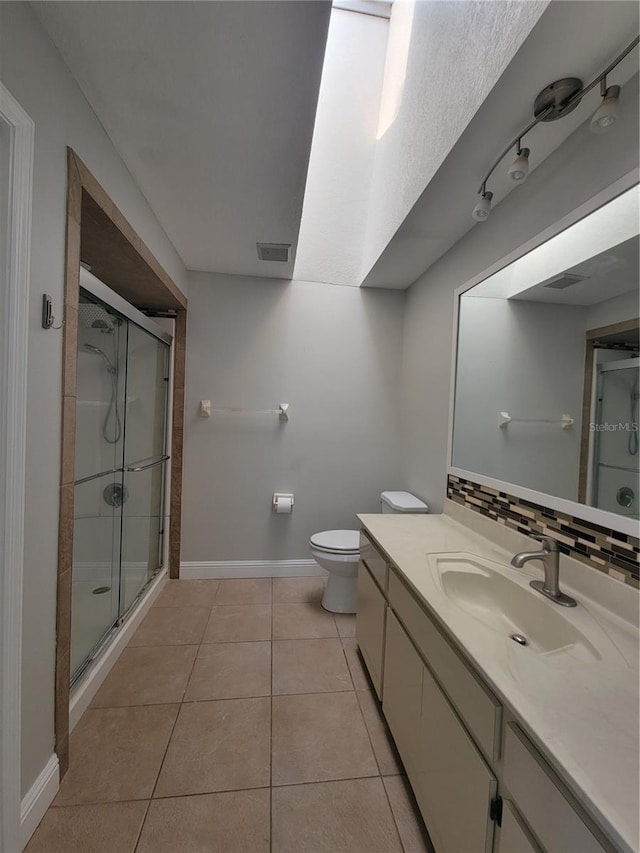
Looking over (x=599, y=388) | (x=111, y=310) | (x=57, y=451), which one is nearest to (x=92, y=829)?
(x=57, y=451)

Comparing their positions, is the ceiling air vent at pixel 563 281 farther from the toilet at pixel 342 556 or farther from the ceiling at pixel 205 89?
the toilet at pixel 342 556

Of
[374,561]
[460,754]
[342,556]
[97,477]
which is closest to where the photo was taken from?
[460,754]

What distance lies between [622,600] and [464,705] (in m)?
0.57

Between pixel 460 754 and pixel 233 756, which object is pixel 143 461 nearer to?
pixel 233 756

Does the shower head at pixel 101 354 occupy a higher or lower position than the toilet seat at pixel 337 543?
higher

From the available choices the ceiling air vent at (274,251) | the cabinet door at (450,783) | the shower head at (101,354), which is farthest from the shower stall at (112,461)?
the cabinet door at (450,783)

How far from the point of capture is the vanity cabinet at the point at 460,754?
0.63 m

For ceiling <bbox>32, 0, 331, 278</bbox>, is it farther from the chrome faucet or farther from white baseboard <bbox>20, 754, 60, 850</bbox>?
white baseboard <bbox>20, 754, 60, 850</bbox>

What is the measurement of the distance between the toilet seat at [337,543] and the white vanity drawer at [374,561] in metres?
0.39

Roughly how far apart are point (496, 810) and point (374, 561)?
93 centimetres

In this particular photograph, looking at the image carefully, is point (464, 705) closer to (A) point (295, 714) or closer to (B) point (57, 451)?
(A) point (295, 714)

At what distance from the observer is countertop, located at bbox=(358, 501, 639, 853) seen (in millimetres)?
552

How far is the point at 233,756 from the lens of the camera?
1.36 meters

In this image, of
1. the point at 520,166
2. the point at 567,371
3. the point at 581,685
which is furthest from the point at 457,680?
the point at 520,166
